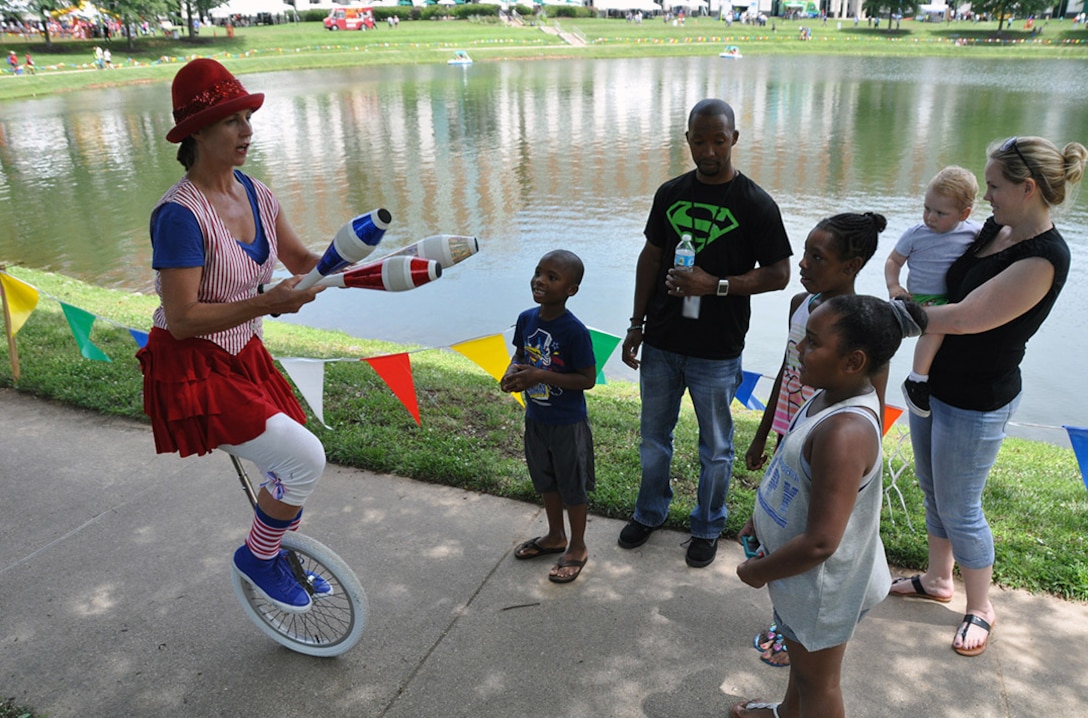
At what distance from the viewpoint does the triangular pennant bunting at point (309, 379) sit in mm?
4359

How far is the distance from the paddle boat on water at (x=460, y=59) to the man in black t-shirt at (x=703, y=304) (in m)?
47.9

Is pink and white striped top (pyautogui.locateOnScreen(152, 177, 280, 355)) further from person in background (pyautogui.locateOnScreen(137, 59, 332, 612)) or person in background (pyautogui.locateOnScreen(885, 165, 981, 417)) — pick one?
person in background (pyautogui.locateOnScreen(885, 165, 981, 417))

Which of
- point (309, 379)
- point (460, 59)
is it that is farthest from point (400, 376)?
point (460, 59)

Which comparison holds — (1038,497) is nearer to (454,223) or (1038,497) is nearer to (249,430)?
(249,430)

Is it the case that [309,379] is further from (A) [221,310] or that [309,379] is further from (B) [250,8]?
(B) [250,8]

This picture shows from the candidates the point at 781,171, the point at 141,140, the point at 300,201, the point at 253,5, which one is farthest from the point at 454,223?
the point at 253,5

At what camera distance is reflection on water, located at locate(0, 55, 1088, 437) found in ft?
32.7

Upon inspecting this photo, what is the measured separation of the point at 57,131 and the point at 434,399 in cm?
2577

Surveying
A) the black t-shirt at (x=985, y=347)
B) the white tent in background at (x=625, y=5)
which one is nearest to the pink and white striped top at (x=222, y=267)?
the black t-shirt at (x=985, y=347)

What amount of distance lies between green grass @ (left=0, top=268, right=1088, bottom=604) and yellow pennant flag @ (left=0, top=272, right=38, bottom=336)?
1.78ft

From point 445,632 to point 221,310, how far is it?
5.56 ft

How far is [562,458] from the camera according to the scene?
11.8ft

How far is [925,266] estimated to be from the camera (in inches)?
131

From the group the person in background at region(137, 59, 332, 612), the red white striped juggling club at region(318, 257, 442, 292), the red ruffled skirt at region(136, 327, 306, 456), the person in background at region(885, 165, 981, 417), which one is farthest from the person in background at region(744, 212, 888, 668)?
the red ruffled skirt at region(136, 327, 306, 456)
